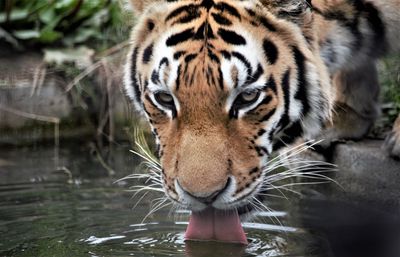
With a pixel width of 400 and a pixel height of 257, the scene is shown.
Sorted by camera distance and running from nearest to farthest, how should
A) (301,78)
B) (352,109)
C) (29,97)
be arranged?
(301,78) → (352,109) → (29,97)

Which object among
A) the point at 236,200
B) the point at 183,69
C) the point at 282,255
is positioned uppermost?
the point at 183,69

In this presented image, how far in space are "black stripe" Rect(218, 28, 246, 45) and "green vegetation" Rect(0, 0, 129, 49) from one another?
2577 mm

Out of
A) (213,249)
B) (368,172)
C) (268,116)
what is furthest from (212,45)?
(368,172)

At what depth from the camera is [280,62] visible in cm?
301

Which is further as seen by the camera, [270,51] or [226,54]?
[270,51]

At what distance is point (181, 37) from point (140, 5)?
354 millimetres

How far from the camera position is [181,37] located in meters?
2.94

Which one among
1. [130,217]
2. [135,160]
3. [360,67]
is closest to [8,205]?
[130,217]

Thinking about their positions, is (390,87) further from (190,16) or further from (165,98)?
(165,98)

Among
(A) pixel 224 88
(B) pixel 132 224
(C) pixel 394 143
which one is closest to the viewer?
(A) pixel 224 88

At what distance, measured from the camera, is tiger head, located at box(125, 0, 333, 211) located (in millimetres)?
2703

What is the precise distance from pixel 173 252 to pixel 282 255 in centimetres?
38

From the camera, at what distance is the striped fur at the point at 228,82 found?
2.71m

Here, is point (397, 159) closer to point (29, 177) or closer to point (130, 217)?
point (130, 217)
